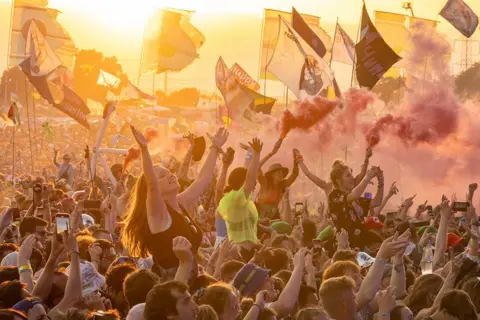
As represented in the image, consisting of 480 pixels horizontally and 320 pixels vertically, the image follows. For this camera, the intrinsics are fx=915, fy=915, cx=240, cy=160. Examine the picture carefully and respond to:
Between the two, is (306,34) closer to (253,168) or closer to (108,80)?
(108,80)

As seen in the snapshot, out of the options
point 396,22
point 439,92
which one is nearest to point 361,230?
point 439,92

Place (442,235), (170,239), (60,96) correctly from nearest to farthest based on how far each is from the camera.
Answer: (170,239) < (442,235) < (60,96)

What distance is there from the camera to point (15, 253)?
7422mm

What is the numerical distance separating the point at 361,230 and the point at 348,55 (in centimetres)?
3076

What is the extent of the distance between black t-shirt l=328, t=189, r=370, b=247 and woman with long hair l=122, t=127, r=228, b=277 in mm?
3713

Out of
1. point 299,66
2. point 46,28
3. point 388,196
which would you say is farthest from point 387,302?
point 46,28

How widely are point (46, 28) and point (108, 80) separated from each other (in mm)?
7132

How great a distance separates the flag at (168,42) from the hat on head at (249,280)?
3084 centimetres

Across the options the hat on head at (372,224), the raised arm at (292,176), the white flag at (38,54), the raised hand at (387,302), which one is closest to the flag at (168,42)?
the white flag at (38,54)

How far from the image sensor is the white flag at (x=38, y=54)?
93.0ft

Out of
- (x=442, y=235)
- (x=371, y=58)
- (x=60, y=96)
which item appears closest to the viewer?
(x=442, y=235)

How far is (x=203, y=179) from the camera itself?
7.52 m

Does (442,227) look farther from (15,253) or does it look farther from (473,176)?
(473,176)

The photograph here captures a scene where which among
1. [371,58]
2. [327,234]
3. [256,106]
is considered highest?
[371,58]
